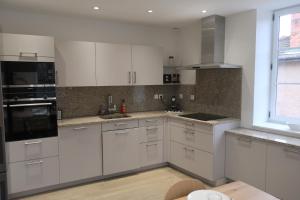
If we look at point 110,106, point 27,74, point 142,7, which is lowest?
point 110,106

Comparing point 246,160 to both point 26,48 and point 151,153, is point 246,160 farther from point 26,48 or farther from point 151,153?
point 26,48

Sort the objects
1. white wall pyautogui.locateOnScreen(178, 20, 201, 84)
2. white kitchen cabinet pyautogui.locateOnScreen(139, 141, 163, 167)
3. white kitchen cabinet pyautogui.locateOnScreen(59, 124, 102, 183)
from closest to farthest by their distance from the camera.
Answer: white kitchen cabinet pyautogui.locateOnScreen(59, 124, 102, 183) → white kitchen cabinet pyautogui.locateOnScreen(139, 141, 163, 167) → white wall pyautogui.locateOnScreen(178, 20, 201, 84)

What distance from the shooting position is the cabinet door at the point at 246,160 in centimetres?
295

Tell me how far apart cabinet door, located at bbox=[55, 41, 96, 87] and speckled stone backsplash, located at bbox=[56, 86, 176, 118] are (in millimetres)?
324

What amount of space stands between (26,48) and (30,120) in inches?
35.5

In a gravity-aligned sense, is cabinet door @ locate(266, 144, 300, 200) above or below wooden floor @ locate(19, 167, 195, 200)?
above

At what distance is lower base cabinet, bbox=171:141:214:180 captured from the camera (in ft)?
11.1

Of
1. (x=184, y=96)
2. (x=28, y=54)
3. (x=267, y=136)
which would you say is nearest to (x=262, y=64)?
(x=267, y=136)

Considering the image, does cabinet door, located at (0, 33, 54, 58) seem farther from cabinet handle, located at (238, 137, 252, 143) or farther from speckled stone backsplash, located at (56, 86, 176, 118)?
cabinet handle, located at (238, 137, 252, 143)

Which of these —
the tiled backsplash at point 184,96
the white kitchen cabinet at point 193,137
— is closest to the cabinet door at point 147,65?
the tiled backsplash at point 184,96

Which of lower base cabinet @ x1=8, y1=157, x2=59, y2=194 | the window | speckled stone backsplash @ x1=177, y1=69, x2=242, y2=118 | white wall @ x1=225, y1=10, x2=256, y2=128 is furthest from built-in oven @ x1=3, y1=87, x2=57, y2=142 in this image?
the window

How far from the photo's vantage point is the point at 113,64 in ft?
12.5

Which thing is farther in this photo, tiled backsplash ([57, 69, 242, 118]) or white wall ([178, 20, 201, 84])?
white wall ([178, 20, 201, 84])

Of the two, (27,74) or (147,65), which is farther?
(147,65)
